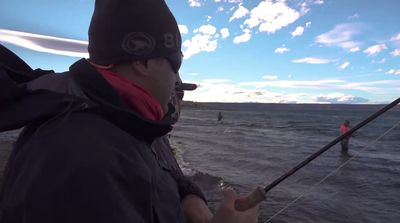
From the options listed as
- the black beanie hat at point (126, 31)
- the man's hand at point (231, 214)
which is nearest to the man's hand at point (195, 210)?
the man's hand at point (231, 214)

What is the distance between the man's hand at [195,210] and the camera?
2.54 meters

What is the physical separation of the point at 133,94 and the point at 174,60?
36cm

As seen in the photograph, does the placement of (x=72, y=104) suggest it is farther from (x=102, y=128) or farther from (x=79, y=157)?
(x=79, y=157)

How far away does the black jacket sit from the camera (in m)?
1.19

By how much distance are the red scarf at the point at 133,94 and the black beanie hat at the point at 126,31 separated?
0.36 ft

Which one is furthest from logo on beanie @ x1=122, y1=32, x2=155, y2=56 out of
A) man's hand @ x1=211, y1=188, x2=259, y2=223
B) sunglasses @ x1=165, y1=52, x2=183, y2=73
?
man's hand @ x1=211, y1=188, x2=259, y2=223

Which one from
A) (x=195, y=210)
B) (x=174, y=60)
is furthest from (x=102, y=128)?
(x=195, y=210)

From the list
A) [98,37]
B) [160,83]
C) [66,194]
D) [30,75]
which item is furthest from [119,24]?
[66,194]

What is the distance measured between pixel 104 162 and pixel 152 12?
843 mm

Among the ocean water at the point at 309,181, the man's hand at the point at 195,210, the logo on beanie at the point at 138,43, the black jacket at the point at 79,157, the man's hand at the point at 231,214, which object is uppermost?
the logo on beanie at the point at 138,43

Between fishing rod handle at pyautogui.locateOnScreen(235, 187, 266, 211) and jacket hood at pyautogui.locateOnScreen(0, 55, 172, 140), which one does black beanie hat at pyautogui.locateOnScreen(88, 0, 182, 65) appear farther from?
fishing rod handle at pyautogui.locateOnScreen(235, 187, 266, 211)

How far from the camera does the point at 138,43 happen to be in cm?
180

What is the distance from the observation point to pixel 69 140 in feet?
4.14

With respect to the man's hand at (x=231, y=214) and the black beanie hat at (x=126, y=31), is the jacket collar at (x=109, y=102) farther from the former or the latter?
the man's hand at (x=231, y=214)
